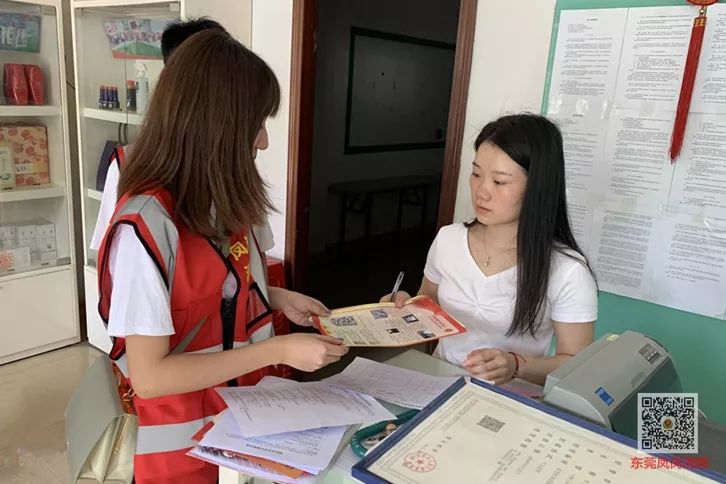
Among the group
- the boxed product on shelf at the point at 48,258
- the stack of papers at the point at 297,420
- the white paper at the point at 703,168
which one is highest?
the white paper at the point at 703,168

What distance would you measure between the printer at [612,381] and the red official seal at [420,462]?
0.76 feet

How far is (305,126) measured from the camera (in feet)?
8.48

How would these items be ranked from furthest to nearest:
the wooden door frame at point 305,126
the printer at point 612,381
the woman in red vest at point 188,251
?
the wooden door frame at point 305,126
the woman in red vest at point 188,251
the printer at point 612,381

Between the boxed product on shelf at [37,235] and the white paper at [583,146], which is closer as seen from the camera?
the white paper at [583,146]

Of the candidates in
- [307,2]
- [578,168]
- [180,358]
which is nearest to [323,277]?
[307,2]

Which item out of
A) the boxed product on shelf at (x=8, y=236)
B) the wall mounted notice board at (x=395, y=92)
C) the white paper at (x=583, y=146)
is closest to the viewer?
the white paper at (x=583, y=146)

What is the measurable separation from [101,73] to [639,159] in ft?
9.11

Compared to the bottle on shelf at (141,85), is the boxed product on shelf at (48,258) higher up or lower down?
lower down

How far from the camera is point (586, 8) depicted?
1.75 meters

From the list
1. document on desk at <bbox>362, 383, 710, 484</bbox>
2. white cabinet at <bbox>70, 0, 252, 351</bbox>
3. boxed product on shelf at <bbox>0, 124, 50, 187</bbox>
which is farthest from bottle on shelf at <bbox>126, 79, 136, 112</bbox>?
document on desk at <bbox>362, 383, 710, 484</bbox>

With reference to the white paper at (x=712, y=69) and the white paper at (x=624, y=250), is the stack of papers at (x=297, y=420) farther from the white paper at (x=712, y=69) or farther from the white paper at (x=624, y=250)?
the white paper at (x=712, y=69)

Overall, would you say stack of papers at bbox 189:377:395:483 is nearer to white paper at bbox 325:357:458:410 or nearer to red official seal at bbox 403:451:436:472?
white paper at bbox 325:357:458:410

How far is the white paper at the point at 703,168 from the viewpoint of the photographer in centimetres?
159

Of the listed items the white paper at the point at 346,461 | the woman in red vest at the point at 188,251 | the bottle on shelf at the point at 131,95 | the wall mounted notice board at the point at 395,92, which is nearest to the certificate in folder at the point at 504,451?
the white paper at the point at 346,461
